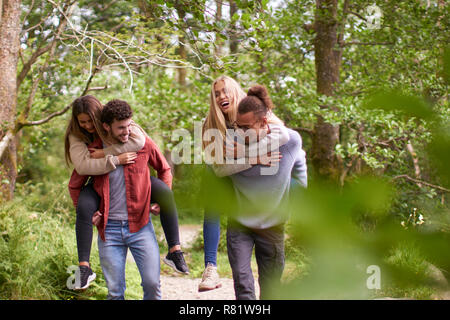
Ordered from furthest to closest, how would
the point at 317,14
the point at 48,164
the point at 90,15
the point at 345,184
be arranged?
the point at 48,164 < the point at 90,15 < the point at 317,14 < the point at 345,184

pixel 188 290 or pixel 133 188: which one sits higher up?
pixel 133 188

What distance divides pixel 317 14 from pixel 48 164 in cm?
1135

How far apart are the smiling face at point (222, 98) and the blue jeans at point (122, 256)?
2.72ft

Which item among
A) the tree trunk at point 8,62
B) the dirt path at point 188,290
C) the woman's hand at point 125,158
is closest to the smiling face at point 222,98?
the woman's hand at point 125,158

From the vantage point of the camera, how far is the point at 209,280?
96.8 inches

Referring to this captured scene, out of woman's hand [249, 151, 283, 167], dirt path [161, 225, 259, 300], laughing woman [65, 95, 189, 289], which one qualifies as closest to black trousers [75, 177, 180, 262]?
laughing woman [65, 95, 189, 289]

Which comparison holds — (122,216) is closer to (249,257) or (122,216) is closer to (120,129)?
(120,129)

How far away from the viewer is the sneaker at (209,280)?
2.44 meters

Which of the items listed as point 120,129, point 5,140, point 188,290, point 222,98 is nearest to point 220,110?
point 222,98

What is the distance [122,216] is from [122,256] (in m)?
0.24
